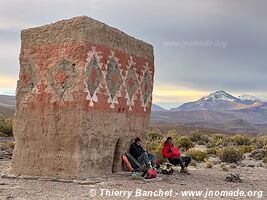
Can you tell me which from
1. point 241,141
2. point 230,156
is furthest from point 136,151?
point 241,141

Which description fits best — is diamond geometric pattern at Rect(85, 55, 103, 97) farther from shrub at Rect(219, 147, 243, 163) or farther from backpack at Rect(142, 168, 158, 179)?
shrub at Rect(219, 147, 243, 163)

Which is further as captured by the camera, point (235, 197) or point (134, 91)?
point (134, 91)

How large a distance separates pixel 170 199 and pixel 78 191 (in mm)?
2334

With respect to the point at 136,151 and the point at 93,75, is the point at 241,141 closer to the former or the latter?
the point at 136,151

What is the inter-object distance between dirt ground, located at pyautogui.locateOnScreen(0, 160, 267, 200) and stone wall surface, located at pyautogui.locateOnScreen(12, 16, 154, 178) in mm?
576

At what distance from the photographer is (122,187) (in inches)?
469

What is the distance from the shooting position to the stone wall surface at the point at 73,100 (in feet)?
41.7

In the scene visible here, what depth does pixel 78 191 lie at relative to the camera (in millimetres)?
11109

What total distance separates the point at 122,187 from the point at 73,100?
2.89 metres

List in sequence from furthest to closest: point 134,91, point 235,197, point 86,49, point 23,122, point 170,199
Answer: point 134,91
point 23,122
point 86,49
point 235,197
point 170,199

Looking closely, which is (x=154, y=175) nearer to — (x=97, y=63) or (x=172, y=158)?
(x=172, y=158)

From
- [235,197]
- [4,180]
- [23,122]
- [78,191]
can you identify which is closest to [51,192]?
[78,191]

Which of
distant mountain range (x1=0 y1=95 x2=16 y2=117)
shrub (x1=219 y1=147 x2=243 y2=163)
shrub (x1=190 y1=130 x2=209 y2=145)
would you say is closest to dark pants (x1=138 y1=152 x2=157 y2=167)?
shrub (x1=219 y1=147 x2=243 y2=163)

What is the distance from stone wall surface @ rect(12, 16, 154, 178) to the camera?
41.7 ft
